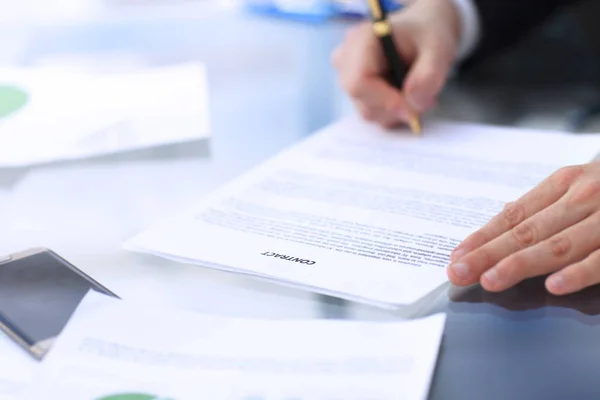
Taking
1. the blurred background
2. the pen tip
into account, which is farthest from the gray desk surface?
the pen tip

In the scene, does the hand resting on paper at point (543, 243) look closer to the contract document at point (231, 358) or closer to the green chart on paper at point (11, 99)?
the contract document at point (231, 358)

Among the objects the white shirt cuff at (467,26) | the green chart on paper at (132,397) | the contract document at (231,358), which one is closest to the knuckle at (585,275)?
the contract document at (231,358)

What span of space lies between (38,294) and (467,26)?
69cm

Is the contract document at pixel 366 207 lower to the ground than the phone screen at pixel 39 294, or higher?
lower

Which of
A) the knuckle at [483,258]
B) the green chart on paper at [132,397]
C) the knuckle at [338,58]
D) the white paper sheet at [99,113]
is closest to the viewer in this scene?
the green chart on paper at [132,397]

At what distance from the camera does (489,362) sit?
0.45 metres

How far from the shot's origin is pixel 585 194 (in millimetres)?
544

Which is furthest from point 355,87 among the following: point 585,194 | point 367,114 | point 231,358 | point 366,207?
point 231,358

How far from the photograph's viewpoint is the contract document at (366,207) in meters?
0.53

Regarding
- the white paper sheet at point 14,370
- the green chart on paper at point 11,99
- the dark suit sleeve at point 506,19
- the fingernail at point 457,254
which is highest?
the green chart on paper at point 11,99

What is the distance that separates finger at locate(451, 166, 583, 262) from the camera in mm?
540

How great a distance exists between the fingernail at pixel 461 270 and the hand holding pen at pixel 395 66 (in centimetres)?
32

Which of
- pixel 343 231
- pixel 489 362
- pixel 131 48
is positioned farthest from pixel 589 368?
pixel 131 48

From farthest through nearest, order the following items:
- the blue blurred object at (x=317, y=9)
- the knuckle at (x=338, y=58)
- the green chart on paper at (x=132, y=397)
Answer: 1. the blue blurred object at (x=317, y=9)
2. the knuckle at (x=338, y=58)
3. the green chart on paper at (x=132, y=397)
